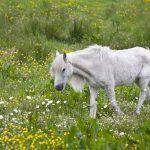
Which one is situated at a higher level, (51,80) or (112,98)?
(112,98)

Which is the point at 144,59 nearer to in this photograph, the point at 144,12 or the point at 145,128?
the point at 145,128

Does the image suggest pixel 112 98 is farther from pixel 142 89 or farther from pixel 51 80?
pixel 51 80

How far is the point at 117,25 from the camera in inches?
787

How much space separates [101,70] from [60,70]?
37.0 inches

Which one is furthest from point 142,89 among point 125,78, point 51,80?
point 51,80

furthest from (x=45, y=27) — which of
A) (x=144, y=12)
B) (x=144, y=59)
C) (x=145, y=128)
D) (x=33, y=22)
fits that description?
(x=145, y=128)

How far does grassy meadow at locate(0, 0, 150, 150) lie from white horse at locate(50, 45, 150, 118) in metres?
0.43

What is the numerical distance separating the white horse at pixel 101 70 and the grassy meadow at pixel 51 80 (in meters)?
0.43

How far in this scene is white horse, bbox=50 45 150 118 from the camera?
415 inches

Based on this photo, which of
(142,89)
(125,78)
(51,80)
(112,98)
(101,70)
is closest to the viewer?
(101,70)

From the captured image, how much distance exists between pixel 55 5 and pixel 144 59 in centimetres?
1083

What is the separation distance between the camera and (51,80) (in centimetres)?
1320

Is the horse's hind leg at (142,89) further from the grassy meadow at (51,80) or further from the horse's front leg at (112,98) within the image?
the horse's front leg at (112,98)

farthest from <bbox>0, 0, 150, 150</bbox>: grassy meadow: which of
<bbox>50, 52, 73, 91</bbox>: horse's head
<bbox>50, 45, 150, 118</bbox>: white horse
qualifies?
<bbox>50, 52, 73, 91</bbox>: horse's head
